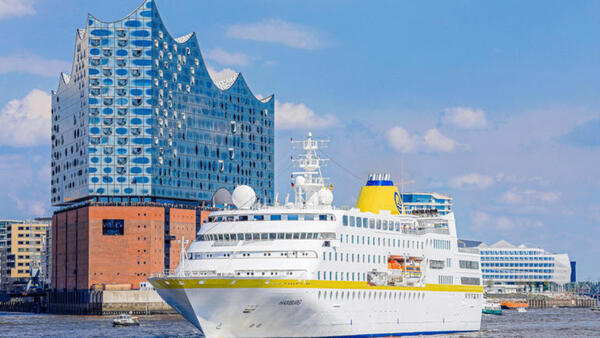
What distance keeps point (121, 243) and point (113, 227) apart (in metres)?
3.14

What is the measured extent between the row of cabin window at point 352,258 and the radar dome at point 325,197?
5.46 metres

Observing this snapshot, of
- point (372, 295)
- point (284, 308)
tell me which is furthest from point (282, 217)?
point (372, 295)

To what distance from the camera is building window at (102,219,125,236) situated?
163 m

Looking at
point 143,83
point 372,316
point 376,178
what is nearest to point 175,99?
point 143,83

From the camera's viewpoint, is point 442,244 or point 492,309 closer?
point 442,244

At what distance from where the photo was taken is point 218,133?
186 m

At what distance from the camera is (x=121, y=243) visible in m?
162

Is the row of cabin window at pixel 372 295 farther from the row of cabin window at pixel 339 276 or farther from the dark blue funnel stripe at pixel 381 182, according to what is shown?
the dark blue funnel stripe at pixel 381 182

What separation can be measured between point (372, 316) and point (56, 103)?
129m

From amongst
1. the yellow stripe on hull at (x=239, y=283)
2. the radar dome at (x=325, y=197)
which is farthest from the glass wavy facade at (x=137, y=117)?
the yellow stripe on hull at (x=239, y=283)

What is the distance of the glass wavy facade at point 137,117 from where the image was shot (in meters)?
167

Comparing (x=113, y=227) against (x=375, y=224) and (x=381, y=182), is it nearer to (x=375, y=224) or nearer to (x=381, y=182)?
(x=381, y=182)

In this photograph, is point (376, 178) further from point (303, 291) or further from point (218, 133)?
point (218, 133)

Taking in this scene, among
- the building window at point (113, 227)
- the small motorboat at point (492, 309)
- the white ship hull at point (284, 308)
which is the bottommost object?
the small motorboat at point (492, 309)
